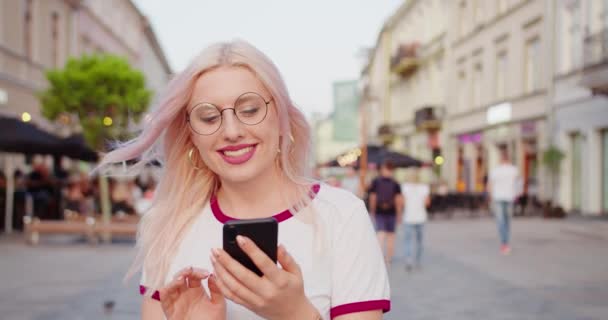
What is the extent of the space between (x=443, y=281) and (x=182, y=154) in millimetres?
7504

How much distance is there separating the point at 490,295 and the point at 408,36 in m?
40.2

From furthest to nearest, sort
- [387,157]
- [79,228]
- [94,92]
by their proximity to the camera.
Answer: [94,92], [387,157], [79,228]

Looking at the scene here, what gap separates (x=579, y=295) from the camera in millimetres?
7992

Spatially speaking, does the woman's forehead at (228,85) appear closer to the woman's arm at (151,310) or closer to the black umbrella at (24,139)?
the woman's arm at (151,310)

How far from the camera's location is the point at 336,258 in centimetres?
190

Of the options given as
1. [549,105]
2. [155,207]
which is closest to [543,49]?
[549,105]

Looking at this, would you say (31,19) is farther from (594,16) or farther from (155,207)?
(155,207)

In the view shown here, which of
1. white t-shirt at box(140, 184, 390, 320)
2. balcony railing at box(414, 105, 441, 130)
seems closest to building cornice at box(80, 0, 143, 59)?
Answer: balcony railing at box(414, 105, 441, 130)

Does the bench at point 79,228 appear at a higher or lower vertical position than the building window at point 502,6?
lower

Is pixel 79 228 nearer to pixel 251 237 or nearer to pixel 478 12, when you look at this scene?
pixel 251 237

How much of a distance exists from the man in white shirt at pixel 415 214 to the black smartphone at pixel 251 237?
31.2 feet

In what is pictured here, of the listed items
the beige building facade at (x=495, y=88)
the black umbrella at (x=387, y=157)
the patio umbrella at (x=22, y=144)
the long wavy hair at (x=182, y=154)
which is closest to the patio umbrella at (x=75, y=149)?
the patio umbrella at (x=22, y=144)

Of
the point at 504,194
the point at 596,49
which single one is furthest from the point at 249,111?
the point at 596,49

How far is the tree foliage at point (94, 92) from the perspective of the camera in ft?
93.8
